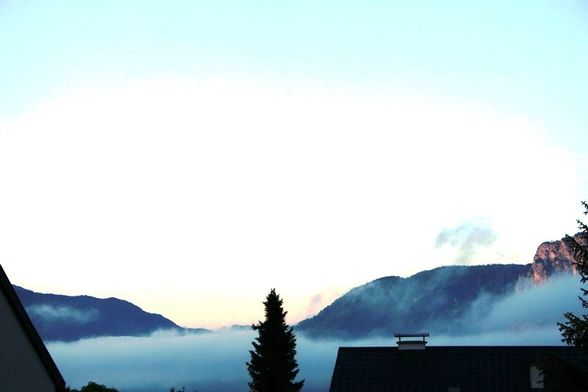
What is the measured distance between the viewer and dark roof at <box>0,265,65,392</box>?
2517 centimetres

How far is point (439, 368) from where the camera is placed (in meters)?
62.7

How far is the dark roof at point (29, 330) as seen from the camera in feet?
82.6

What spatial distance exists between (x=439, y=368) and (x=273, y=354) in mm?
13656

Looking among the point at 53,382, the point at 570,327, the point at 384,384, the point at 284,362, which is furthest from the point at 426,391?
the point at 53,382

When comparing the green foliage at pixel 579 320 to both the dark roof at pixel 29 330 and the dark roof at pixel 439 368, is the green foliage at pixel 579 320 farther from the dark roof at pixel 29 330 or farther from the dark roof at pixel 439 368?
the dark roof at pixel 439 368

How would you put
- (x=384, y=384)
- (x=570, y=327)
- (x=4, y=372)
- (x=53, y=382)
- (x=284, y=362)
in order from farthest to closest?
(x=384, y=384) → (x=284, y=362) → (x=570, y=327) → (x=53, y=382) → (x=4, y=372)

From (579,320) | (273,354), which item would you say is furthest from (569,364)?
(273,354)

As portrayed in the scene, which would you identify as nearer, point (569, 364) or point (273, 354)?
point (569, 364)

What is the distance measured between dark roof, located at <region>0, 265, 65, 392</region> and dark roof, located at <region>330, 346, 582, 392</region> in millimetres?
36783

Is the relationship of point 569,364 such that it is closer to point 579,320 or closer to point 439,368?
point 579,320

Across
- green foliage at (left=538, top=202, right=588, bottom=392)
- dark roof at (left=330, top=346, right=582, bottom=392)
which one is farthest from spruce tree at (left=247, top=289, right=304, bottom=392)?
green foliage at (left=538, top=202, right=588, bottom=392)

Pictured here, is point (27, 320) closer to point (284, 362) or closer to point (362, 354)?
point (284, 362)

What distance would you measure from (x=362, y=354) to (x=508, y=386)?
11415mm

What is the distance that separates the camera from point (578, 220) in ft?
102
